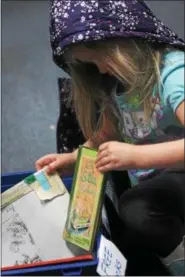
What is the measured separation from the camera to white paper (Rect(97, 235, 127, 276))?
788mm

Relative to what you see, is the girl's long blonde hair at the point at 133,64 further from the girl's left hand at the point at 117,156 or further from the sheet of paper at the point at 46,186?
the sheet of paper at the point at 46,186

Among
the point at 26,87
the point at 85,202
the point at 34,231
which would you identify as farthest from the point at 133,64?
the point at 26,87

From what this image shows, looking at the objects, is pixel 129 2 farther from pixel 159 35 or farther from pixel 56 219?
pixel 56 219

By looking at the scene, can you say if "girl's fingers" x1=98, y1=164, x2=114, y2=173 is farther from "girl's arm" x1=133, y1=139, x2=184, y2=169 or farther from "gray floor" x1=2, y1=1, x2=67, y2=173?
"gray floor" x1=2, y1=1, x2=67, y2=173

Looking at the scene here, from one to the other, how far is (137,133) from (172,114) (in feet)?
0.38

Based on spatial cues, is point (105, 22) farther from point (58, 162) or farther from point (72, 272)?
point (72, 272)

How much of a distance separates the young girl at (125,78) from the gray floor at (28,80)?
57 centimetres

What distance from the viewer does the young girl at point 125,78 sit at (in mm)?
665

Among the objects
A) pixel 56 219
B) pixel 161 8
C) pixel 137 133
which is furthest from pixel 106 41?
pixel 161 8

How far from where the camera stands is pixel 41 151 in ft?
4.70

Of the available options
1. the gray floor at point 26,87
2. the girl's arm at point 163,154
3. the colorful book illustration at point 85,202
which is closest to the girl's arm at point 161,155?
the girl's arm at point 163,154

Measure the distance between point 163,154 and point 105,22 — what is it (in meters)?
0.20

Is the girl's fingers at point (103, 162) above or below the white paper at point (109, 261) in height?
above

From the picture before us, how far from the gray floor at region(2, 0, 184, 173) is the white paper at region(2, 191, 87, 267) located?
1.61ft
